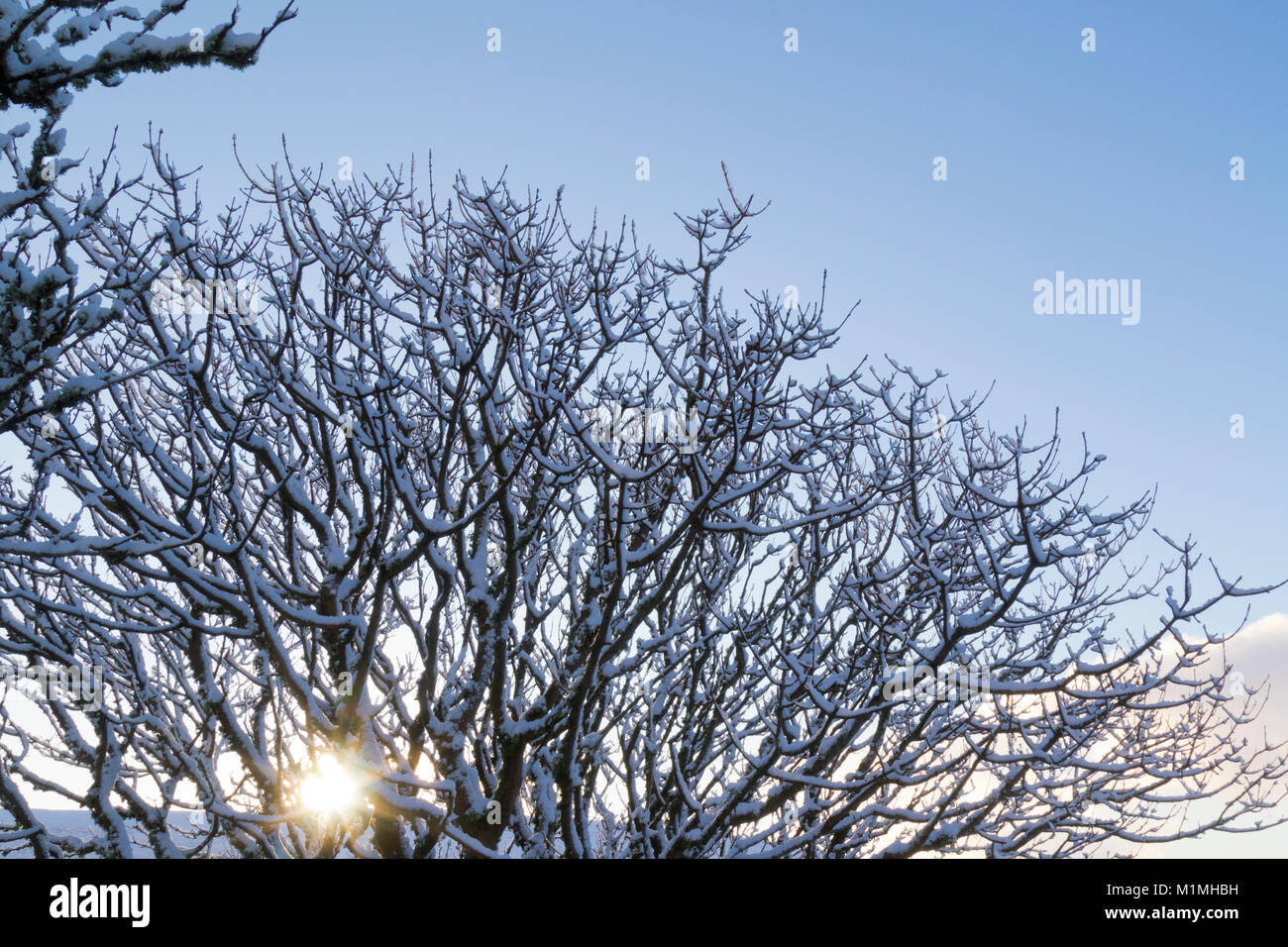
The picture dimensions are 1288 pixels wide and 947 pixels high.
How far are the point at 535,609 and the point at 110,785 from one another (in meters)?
3.57

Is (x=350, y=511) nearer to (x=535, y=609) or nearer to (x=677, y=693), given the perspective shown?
(x=535, y=609)

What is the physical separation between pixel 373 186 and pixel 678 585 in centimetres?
437

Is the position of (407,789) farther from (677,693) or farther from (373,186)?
(373,186)

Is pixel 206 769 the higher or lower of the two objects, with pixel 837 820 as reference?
higher

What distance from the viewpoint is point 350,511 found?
23.3ft

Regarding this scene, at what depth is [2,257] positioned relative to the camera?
3889mm
